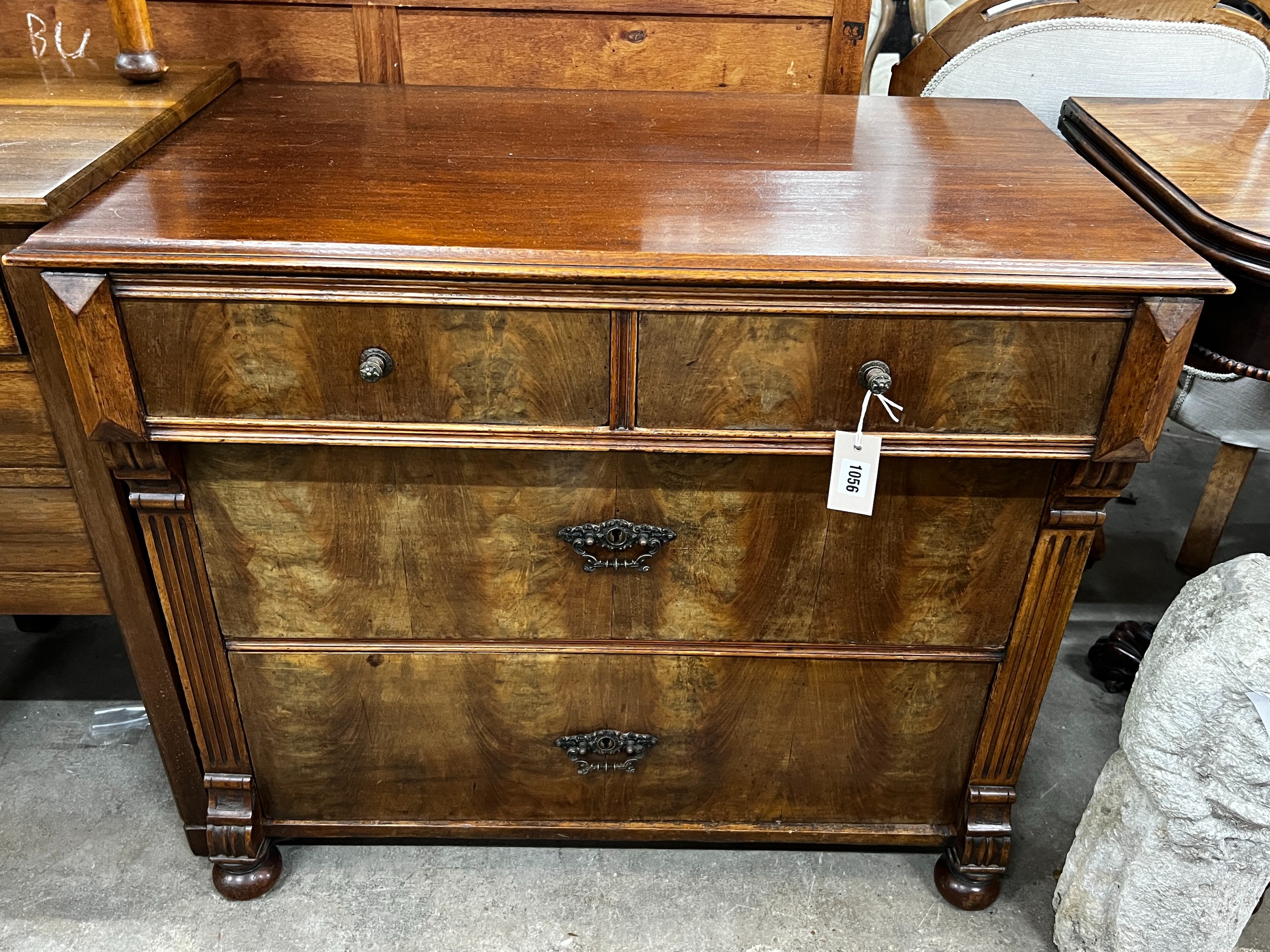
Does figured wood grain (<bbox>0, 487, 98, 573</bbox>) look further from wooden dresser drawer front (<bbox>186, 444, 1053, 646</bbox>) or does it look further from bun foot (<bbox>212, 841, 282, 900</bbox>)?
bun foot (<bbox>212, 841, 282, 900</bbox>)

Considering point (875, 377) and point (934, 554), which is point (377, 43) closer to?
point (875, 377)

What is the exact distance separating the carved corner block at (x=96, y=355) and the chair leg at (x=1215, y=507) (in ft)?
5.40

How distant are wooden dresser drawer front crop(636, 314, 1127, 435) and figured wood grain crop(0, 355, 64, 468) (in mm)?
659

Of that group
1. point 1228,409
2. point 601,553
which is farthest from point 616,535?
point 1228,409

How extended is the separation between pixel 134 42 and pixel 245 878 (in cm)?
108

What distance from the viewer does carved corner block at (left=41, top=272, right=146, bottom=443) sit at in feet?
3.09

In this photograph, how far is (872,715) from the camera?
1272 mm

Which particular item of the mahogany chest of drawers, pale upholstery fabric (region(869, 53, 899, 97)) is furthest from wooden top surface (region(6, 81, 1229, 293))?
pale upholstery fabric (region(869, 53, 899, 97))

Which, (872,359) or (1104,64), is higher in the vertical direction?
(1104,64)

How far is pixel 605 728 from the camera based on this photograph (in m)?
1.29

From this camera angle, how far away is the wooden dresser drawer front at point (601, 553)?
1.10 metres

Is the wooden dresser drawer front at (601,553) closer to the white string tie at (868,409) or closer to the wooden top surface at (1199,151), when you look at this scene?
the white string tie at (868,409)

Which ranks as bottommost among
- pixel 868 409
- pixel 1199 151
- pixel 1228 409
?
pixel 1228 409

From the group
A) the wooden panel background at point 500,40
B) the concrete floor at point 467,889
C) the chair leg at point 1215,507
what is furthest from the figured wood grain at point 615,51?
the concrete floor at point 467,889
